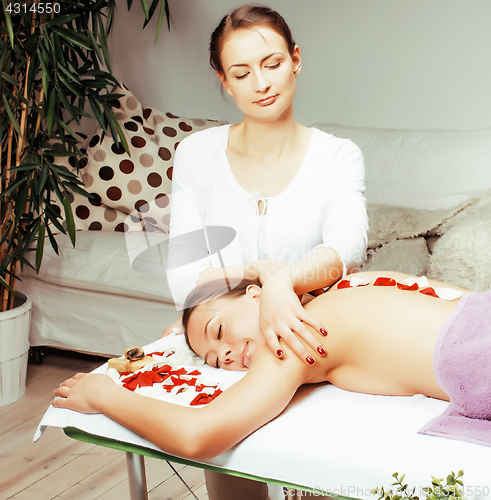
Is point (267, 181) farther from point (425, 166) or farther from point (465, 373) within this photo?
point (425, 166)

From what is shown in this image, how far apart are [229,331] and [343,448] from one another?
313 millimetres

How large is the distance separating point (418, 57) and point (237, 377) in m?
1.69

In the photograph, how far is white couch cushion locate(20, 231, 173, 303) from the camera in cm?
201

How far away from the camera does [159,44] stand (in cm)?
269

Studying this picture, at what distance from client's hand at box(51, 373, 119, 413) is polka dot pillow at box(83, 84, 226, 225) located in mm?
1455

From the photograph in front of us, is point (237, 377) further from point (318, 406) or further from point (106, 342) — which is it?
point (106, 342)

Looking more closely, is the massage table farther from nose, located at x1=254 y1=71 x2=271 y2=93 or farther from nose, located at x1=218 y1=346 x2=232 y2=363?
nose, located at x1=254 y1=71 x2=271 y2=93

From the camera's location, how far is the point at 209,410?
76cm

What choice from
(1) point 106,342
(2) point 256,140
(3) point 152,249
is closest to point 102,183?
(3) point 152,249

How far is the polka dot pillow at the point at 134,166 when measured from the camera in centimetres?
237

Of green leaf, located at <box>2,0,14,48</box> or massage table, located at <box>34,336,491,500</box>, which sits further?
green leaf, located at <box>2,0,14,48</box>

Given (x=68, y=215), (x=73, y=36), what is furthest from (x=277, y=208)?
(x=73, y=36)

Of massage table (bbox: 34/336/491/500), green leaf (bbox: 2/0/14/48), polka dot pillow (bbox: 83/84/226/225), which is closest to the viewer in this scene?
massage table (bbox: 34/336/491/500)

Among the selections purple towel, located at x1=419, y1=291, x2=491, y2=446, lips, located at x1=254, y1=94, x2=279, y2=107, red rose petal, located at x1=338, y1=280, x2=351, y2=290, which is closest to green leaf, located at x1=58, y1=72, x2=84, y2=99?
lips, located at x1=254, y1=94, x2=279, y2=107
